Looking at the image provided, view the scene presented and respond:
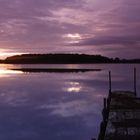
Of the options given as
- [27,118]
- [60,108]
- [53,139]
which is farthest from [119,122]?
[60,108]

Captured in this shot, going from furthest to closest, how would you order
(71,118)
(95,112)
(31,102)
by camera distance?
1. (31,102)
2. (95,112)
3. (71,118)

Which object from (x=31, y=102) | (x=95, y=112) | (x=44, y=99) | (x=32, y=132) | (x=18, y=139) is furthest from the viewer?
(x=44, y=99)

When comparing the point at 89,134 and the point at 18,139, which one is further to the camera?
the point at 89,134

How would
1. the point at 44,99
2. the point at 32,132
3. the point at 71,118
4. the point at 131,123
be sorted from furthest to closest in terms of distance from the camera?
the point at 44,99 < the point at 71,118 < the point at 32,132 < the point at 131,123

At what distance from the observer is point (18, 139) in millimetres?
17266

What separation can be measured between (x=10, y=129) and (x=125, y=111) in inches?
267

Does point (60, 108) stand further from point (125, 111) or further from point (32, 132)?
point (125, 111)

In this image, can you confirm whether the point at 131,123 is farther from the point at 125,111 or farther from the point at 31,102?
the point at 31,102

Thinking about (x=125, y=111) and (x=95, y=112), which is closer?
(x=125, y=111)

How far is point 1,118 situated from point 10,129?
12.9 ft

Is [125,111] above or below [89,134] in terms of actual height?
above

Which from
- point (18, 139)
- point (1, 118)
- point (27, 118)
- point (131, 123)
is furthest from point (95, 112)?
point (131, 123)

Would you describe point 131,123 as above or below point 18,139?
above

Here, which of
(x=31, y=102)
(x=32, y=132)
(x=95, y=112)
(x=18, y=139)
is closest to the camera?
(x=18, y=139)
